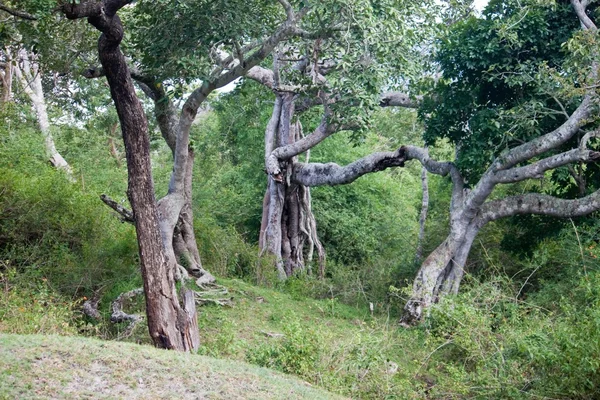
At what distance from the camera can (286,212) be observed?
18469 millimetres

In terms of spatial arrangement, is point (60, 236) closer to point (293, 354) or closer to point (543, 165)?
point (293, 354)

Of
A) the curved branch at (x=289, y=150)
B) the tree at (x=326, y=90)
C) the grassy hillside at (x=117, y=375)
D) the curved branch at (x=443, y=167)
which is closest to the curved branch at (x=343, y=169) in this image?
the tree at (x=326, y=90)

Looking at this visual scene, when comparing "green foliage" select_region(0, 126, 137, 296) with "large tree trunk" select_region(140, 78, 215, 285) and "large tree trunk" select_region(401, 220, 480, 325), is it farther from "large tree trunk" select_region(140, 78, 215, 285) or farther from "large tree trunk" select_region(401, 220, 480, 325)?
"large tree trunk" select_region(401, 220, 480, 325)

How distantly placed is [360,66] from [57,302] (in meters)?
6.27

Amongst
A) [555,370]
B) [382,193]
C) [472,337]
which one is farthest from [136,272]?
[382,193]

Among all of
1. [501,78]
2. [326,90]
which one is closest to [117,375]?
[326,90]

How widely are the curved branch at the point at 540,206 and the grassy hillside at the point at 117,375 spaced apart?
275 inches

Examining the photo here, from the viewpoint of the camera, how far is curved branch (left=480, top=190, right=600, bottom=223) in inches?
504

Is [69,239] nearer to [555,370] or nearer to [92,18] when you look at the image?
[92,18]

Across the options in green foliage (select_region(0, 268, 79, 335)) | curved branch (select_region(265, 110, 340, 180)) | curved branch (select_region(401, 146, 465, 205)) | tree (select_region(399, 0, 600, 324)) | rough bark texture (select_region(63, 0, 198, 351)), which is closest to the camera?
rough bark texture (select_region(63, 0, 198, 351))

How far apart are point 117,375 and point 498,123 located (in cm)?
874

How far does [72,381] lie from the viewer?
6633 millimetres

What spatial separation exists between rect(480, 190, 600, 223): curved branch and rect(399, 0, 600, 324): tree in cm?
2

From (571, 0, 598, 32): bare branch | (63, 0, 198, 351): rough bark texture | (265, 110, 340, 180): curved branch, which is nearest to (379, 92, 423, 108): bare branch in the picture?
(265, 110, 340, 180): curved branch
